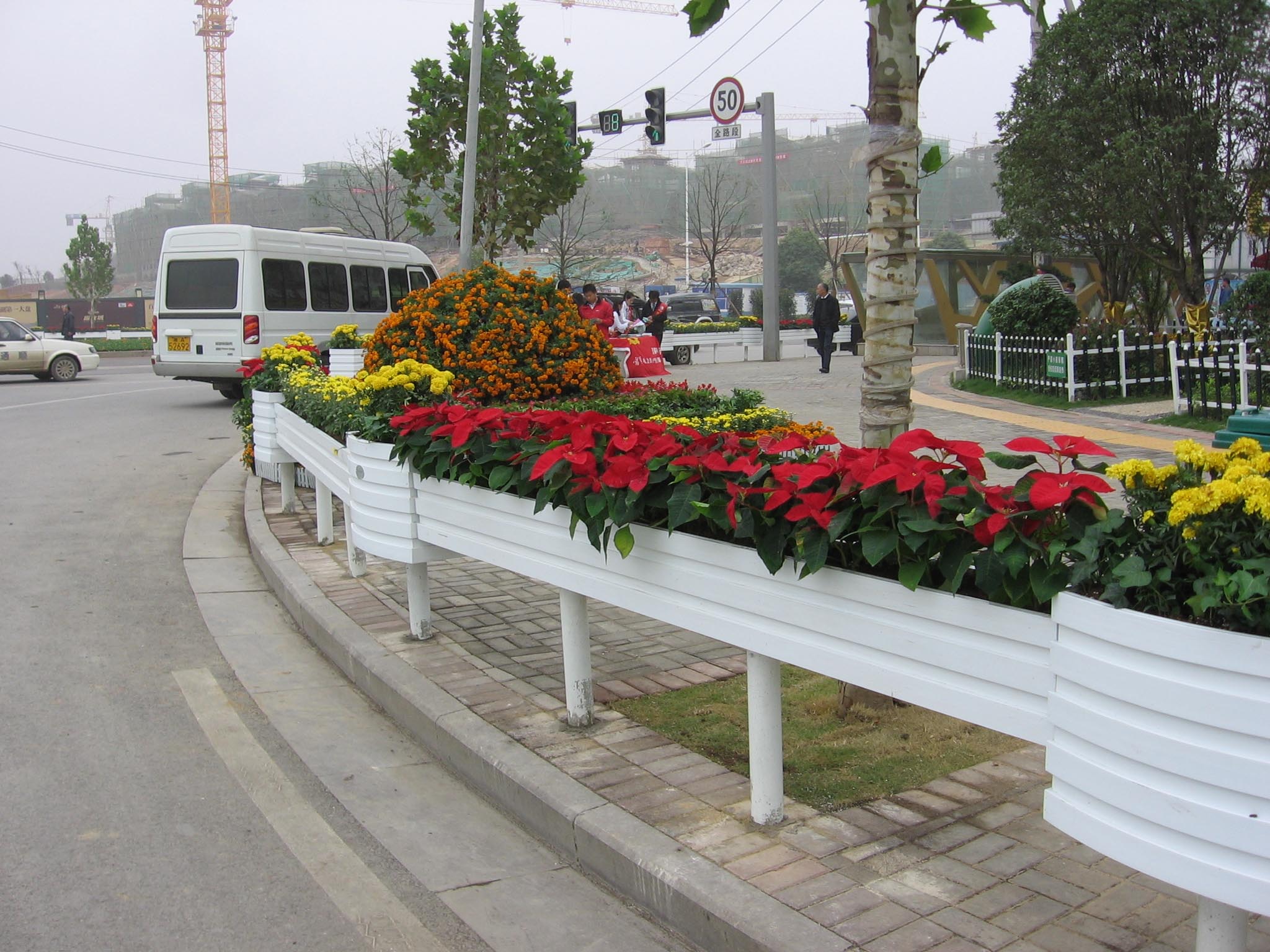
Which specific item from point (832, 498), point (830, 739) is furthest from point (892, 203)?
point (830, 739)

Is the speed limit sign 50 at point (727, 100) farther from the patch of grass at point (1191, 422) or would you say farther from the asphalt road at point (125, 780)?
the asphalt road at point (125, 780)

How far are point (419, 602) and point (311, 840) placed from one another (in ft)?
6.19

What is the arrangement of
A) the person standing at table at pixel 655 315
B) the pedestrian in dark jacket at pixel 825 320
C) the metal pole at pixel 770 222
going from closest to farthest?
the pedestrian in dark jacket at pixel 825 320 → the person standing at table at pixel 655 315 → the metal pole at pixel 770 222

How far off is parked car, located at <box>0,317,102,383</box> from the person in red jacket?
591 inches

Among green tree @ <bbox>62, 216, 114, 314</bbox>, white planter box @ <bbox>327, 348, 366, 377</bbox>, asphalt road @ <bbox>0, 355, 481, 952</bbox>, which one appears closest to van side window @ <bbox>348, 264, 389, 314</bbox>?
white planter box @ <bbox>327, 348, 366, 377</bbox>

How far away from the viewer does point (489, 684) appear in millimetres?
5145

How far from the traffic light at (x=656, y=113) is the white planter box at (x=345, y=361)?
1225 cm

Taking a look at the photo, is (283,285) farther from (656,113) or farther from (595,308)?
(656,113)

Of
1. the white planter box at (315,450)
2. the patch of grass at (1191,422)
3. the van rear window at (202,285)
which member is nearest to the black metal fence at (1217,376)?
the patch of grass at (1191,422)

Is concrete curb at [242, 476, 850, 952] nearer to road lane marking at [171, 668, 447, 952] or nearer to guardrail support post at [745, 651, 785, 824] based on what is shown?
guardrail support post at [745, 651, 785, 824]

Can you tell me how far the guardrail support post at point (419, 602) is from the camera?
5828 mm

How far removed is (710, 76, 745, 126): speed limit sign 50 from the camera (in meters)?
23.4

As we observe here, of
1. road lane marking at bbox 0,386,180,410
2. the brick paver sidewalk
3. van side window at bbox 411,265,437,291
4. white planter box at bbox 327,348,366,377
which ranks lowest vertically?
the brick paver sidewalk

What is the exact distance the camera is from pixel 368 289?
2031cm
